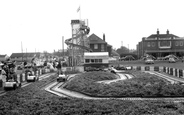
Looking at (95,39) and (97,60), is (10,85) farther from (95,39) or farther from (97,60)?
(95,39)

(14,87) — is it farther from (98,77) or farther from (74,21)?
(74,21)

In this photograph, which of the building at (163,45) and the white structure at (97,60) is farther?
the building at (163,45)

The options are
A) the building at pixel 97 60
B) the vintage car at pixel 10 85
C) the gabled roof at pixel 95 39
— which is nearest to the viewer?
the vintage car at pixel 10 85

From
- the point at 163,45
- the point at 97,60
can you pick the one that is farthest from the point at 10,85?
the point at 163,45

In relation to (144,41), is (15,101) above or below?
below

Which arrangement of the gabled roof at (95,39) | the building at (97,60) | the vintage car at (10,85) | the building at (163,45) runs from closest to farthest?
the vintage car at (10,85)
the building at (97,60)
the gabled roof at (95,39)
the building at (163,45)

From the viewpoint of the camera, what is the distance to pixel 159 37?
6519 cm

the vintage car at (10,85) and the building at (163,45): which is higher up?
the building at (163,45)

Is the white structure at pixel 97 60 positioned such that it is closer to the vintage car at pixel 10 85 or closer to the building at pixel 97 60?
the building at pixel 97 60

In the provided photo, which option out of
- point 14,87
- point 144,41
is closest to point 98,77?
point 14,87

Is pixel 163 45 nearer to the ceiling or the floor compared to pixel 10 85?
nearer to the ceiling

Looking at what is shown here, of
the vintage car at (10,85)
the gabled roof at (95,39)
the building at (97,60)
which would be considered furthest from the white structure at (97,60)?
the gabled roof at (95,39)

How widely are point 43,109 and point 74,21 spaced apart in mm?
39018

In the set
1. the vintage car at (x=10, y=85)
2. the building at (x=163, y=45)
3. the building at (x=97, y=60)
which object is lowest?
the vintage car at (x=10, y=85)
